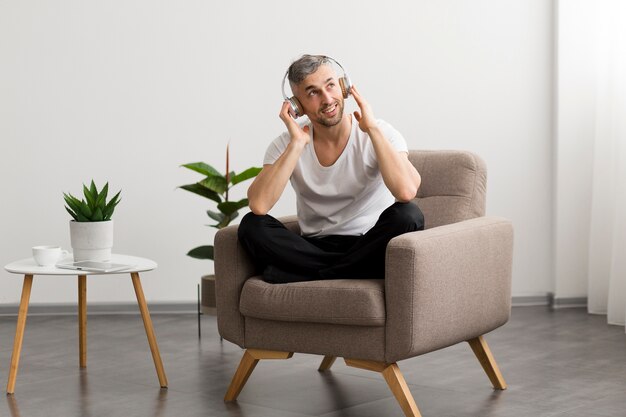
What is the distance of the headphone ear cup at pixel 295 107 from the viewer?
3148 mm

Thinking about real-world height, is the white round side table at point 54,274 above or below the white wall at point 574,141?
below

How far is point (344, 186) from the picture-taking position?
313cm

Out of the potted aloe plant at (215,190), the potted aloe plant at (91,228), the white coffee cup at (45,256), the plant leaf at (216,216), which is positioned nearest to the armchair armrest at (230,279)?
the potted aloe plant at (91,228)

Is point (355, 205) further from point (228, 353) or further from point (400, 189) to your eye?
point (228, 353)

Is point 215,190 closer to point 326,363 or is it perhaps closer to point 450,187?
point 326,363

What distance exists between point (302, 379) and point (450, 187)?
2.71ft

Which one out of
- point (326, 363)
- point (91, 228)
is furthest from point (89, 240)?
point (326, 363)

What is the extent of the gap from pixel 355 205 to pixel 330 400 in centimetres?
62

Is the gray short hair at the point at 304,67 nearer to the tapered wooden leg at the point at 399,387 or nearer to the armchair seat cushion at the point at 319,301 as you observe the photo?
the armchair seat cushion at the point at 319,301

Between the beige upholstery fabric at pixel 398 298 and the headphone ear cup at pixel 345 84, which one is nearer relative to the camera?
the beige upholstery fabric at pixel 398 298

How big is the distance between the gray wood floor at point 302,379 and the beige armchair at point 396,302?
0.16m

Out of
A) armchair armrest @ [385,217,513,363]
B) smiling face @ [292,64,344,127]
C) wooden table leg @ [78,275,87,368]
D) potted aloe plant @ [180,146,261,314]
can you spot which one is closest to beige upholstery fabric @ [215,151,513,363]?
armchair armrest @ [385,217,513,363]

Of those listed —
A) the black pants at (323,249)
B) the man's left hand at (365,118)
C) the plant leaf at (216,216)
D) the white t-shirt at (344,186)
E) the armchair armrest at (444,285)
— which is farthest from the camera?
the plant leaf at (216,216)

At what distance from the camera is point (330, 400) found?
10.3ft
